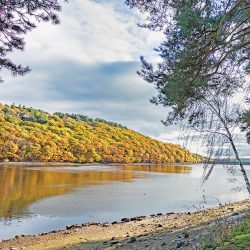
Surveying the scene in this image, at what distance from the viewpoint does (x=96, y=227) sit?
20656mm

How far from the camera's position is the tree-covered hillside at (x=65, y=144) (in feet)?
382

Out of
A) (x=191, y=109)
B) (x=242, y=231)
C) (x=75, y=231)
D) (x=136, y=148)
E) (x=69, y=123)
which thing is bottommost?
(x=75, y=231)

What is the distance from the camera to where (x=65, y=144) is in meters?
140

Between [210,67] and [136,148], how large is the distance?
16765 centimetres

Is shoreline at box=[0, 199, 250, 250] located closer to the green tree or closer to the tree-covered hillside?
the green tree

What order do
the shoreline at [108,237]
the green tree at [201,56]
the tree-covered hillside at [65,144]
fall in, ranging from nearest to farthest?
1. the green tree at [201,56]
2. the shoreline at [108,237]
3. the tree-covered hillside at [65,144]

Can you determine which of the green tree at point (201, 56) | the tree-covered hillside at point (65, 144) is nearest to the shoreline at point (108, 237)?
the green tree at point (201, 56)

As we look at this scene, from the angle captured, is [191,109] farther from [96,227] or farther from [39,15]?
[96,227]

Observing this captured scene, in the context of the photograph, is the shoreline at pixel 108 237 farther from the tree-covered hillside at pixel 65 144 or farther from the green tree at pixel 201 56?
the tree-covered hillside at pixel 65 144

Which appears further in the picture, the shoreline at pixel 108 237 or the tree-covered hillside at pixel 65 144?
the tree-covered hillside at pixel 65 144

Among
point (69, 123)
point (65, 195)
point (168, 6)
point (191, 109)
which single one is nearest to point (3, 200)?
point (65, 195)

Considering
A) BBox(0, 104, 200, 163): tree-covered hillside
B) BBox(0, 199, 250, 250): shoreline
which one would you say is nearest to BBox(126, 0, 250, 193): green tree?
BBox(0, 199, 250, 250): shoreline

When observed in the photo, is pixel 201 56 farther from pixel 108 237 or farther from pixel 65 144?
pixel 65 144

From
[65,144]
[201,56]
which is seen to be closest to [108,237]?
[201,56]
